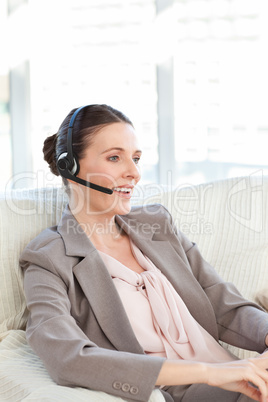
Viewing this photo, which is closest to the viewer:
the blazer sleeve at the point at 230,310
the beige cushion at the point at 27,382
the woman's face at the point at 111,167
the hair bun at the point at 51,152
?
the beige cushion at the point at 27,382

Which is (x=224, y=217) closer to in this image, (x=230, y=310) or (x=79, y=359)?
(x=230, y=310)

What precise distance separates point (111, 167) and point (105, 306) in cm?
39

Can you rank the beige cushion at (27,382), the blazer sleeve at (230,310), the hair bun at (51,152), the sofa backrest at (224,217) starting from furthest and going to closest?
1. the sofa backrest at (224,217)
2. the hair bun at (51,152)
3. the blazer sleeve at (230,310)
4. the beige cushion at (27,382)

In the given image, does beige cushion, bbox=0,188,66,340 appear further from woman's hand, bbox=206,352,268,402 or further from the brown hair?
woman's hand, bbox=206,352,268,402

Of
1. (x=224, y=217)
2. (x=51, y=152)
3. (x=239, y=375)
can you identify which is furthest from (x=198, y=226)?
(x=239, y=375)

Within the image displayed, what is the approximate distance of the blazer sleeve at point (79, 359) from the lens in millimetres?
1107

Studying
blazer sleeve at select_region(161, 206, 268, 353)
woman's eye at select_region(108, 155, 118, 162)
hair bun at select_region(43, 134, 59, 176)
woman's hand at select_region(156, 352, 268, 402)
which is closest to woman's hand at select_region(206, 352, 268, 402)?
woman's hand at select_region(156, 352, 268, 402)

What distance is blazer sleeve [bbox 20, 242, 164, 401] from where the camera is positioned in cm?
111

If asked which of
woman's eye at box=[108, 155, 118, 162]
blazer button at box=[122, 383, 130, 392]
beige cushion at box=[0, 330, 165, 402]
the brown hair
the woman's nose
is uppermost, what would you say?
the brown hair

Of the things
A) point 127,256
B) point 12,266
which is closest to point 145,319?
point 127,256

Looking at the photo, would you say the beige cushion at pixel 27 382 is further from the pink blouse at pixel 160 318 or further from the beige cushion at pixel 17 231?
the pink blouse at pixel 160 318

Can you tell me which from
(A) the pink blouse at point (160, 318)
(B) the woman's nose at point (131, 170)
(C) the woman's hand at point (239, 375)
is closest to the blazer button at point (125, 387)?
(C) the woman's hand at point (239, 375)

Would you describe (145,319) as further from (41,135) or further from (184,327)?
(41,135)

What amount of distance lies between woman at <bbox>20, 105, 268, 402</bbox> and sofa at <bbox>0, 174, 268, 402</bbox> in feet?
0.43
